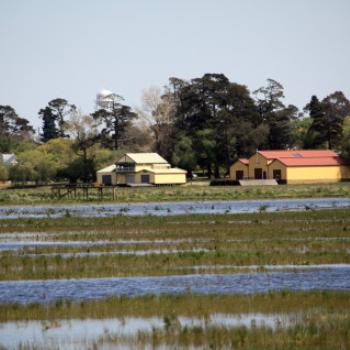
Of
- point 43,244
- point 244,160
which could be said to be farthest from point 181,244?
point 244,160

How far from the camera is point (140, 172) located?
128 meters

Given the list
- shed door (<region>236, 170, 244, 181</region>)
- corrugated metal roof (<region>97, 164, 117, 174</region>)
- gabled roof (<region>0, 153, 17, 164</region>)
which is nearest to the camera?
shed door (<region>236, 170, 244, 181</region>)

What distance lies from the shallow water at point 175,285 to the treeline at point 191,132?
97059 millimetres

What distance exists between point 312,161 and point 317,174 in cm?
188

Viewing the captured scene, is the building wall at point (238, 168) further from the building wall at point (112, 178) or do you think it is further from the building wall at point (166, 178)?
the building wall at point (112, 178)

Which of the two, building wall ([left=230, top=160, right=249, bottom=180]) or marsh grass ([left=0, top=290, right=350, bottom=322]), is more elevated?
building wall ([left=230, top=160, right=249, bottom=180])

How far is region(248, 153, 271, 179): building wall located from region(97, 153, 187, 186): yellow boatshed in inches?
325

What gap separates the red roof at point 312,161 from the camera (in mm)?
121250

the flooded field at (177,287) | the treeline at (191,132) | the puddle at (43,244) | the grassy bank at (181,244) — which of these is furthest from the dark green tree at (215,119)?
the puddle at (43,244)

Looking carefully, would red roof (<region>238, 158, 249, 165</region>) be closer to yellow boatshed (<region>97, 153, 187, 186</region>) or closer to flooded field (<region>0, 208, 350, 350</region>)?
yellow boatshed (<region>97, 153, 187, 186</region>)

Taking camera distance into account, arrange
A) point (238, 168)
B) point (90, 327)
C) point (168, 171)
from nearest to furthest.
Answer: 1. point (90, 327)
2. point (168, 171)
3. point (238, 168)

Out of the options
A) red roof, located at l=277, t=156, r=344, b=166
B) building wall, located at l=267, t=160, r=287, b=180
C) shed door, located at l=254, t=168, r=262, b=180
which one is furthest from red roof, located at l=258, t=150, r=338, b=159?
shed door, located at l=254, t=168, r=262, b=180

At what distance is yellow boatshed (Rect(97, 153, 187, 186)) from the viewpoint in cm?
12781

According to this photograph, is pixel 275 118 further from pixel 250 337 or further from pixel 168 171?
pixel 250 337
